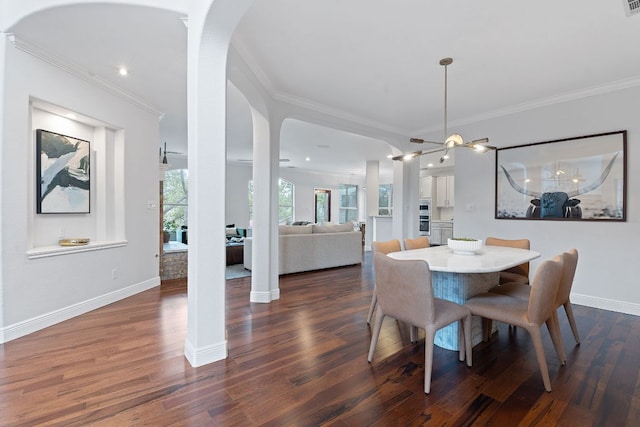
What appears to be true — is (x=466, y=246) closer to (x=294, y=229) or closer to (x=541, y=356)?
Answer: (x=541, y=356)

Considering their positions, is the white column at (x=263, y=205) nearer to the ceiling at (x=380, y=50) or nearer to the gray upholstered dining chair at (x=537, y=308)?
the ceiling at (x=380, y=50)

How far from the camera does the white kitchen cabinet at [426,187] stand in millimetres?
9578

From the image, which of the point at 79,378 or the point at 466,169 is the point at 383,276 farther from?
the point at 466,169

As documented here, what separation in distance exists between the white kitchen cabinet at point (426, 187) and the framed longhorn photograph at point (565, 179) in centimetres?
537

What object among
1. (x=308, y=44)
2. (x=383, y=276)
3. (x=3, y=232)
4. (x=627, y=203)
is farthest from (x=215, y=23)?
(x=627, y=203)

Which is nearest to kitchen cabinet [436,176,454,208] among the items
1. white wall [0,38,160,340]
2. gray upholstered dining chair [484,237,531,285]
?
gray upholstered dining chair [484,237,531,285]

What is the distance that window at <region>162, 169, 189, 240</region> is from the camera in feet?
27.1

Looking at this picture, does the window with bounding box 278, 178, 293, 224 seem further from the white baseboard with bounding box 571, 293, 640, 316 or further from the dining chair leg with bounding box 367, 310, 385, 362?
the dining chair leg with bounding box 367, 310, 385, 362

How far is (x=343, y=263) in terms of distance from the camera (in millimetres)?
5961

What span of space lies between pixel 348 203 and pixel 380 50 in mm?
9479

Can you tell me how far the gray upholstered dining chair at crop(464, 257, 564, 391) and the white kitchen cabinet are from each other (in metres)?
7.71

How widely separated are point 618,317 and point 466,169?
2.52 m

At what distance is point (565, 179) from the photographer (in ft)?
12.2

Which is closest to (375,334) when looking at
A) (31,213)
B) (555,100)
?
(31,213)
